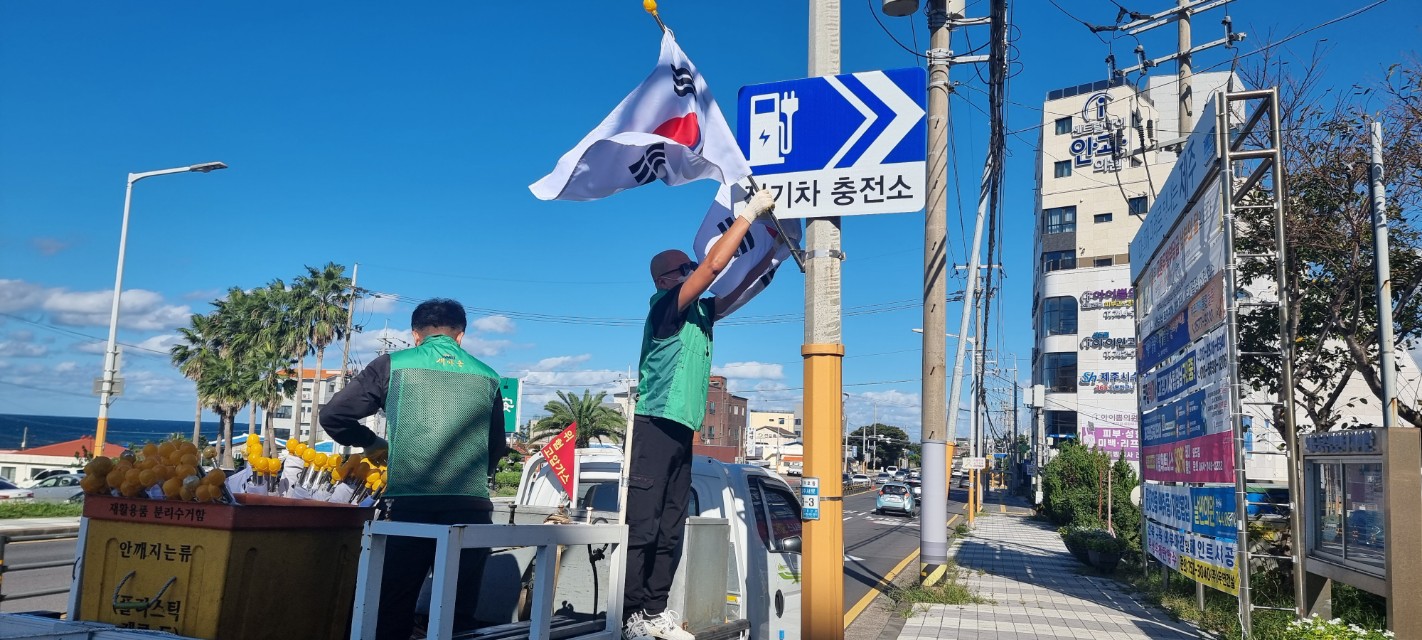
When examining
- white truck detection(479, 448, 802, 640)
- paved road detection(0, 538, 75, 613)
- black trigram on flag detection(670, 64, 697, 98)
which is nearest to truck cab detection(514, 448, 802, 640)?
white truck detection(479, 448, 802, 640)

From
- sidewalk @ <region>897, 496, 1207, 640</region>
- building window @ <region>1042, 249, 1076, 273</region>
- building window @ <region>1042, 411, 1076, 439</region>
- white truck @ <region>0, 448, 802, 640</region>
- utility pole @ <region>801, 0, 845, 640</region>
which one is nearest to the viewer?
white truck @ <region>0, 448, 802, 640</region>

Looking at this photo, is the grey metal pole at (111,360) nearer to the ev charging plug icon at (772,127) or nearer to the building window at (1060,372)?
the ev charging plug icon at (772,127)

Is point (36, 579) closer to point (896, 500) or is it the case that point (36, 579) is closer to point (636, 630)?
point (636, 630)

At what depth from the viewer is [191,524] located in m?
3.00

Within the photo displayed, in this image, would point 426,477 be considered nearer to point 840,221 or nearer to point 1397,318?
point 840,221

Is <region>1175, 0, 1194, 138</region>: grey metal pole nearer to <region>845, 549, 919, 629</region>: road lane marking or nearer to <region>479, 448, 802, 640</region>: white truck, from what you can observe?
<region>845, 549, 919, 629</region>: road lane marking

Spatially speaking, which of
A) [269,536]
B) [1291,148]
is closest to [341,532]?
[269,536]

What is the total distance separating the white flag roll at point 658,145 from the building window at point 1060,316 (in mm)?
54461

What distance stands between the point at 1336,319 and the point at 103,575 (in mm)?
12425

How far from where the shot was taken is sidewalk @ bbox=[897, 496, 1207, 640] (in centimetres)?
985

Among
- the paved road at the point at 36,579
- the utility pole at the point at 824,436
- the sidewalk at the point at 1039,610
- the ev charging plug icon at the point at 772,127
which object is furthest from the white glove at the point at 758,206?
the sidewalk at the point at 1039,610

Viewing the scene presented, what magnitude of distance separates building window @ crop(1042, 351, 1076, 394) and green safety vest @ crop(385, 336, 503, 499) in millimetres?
55231

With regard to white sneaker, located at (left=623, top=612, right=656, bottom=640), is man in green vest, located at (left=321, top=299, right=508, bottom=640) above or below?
above

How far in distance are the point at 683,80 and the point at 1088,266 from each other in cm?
5699
